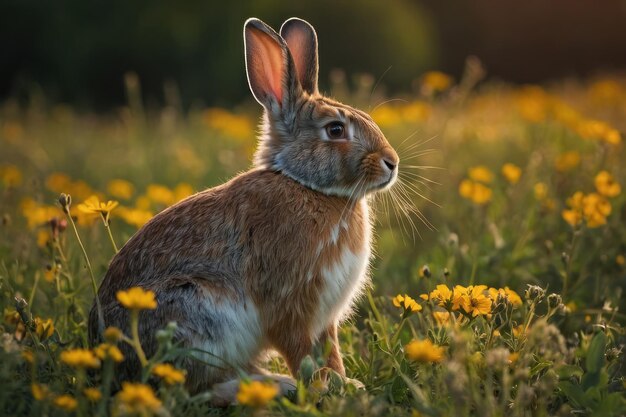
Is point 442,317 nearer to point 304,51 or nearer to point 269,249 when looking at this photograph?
point 269,249

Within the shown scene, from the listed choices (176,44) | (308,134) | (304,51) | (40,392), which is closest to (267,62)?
(304,51)

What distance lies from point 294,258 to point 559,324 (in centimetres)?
141

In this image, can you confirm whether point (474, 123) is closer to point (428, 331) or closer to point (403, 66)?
point (428, 331)

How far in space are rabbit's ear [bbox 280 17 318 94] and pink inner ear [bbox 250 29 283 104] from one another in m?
0.18

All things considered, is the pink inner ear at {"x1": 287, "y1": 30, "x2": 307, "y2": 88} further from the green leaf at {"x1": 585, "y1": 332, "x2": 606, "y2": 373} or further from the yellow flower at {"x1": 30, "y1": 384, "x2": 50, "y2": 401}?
the yellow flower at {"x1": 30, "y1": 384, "x2": 50, "y2": 401}

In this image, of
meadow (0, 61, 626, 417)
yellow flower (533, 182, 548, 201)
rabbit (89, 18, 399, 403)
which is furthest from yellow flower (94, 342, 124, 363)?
yellow flower (533, 182, 548, 201)

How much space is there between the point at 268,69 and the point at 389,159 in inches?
29.1

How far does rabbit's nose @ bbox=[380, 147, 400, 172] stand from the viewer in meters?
3.69

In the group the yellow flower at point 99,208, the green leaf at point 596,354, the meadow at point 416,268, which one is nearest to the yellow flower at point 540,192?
the meadow at point 416,268

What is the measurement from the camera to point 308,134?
3.80m

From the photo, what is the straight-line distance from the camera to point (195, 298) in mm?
3289

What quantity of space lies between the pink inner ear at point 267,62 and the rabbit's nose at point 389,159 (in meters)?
0.59

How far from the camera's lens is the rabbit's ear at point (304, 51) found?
13.3 ft

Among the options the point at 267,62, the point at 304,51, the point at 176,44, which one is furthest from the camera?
the point at 176,44
